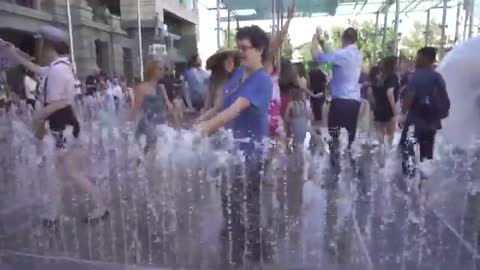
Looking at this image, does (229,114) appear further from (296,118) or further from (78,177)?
(296,118)

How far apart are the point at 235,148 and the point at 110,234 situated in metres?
1.29

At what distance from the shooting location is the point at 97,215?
4246mm

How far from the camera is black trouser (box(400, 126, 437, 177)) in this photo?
5.28 metres

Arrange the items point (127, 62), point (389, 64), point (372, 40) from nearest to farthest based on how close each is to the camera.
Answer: point (389, 64) < point (127, 62) < point (372, 40)

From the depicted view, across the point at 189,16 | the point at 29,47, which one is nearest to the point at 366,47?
the point at 189,16

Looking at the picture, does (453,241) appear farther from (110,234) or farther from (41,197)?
(41,197)

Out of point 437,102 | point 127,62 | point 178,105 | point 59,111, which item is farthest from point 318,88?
point 127,62

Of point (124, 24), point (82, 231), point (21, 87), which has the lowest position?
point (82, 231)

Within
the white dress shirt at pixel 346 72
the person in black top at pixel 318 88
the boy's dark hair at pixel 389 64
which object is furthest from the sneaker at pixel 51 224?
the person in black top at pixel 318 88

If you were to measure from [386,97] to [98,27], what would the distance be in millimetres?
14941

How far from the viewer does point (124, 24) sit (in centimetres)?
2292

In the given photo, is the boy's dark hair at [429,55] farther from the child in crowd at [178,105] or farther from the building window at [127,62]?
the building window at [127,62]

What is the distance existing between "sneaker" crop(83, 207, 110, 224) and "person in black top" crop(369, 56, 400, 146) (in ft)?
14.0

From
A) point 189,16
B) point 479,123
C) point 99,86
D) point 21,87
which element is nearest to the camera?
point 479,123
